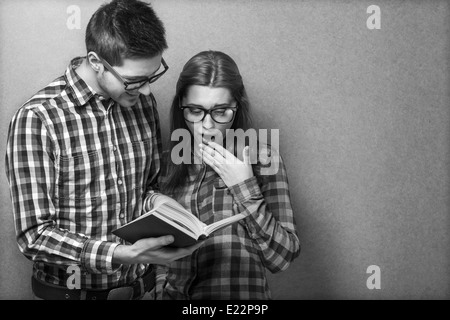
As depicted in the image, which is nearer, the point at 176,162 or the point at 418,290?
the point at 176,162

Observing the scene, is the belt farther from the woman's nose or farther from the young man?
the woman's nose

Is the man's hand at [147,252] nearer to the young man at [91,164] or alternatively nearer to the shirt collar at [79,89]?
the young man at [91,164]

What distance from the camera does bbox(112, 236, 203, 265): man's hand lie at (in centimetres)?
125

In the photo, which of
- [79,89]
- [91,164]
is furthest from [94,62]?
[91,164]

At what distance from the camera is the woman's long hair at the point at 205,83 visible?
4.74 feet

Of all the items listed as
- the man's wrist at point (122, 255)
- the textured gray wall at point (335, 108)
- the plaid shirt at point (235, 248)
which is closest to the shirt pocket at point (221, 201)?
the plaid shirt at point (235, 248)

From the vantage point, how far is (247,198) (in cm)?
141

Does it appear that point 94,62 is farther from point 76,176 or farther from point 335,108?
point 335,108

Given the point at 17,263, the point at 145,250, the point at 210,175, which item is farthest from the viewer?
the point at 17,263

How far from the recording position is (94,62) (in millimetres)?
1386

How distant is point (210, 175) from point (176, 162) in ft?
0.39
